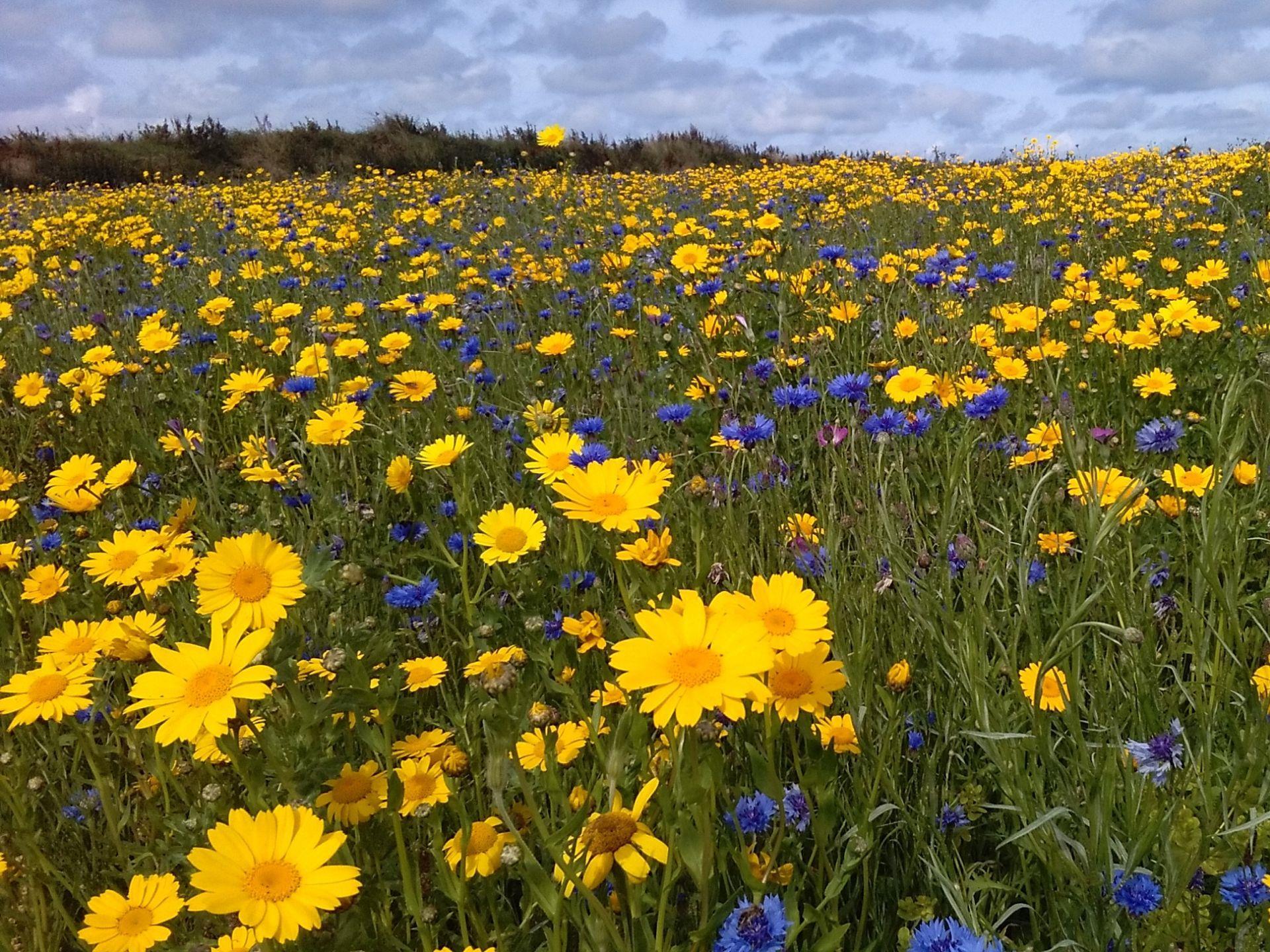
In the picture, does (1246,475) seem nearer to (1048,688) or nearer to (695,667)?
(1048,688)

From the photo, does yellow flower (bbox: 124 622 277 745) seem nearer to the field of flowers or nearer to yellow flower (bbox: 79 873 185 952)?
the field of flowers

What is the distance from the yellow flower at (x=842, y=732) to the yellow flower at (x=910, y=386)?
131cm

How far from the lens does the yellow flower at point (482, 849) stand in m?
1.09

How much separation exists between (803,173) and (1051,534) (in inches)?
303

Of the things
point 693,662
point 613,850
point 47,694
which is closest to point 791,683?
point 693,662

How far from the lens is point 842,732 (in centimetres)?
122

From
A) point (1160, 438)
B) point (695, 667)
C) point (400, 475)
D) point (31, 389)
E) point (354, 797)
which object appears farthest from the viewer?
point (31, 389)

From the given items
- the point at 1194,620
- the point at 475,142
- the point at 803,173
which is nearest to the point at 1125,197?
the point at 803,173

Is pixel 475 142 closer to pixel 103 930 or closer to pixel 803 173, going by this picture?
pixel 803 173

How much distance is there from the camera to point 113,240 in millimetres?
6438

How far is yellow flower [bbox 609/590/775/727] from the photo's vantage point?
0.82 metres

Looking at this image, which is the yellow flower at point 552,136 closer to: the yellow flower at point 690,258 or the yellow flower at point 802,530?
the yellow flower at point 690,258

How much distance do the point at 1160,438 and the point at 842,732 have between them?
1438 millimetres

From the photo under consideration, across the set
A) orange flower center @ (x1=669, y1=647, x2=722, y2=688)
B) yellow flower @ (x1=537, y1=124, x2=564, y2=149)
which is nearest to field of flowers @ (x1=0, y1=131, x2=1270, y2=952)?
orange flower center @ (x1=669, y1=647, x2=722, y2=688)
